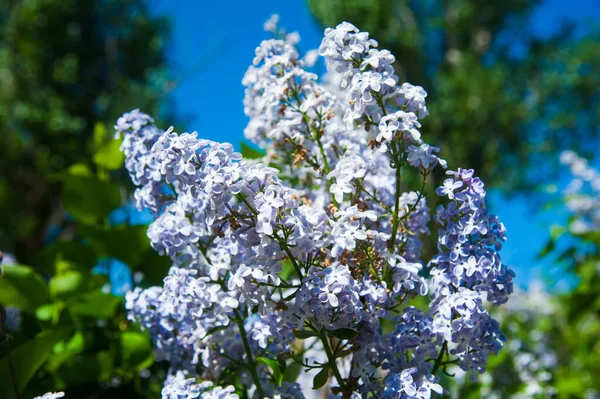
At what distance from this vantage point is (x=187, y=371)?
969 millimetres

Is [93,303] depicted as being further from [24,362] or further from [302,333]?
[302,333]

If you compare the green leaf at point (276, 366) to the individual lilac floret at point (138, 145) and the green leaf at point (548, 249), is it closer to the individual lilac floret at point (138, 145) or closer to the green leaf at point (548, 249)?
the individual lilac floret at point (138, 145)

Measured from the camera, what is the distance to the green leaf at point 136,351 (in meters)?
1.18

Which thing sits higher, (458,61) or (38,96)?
(458,61)

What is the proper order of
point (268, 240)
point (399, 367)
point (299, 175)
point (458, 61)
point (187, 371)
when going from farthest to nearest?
point (458, 61)
point (299, 175)
point (187, 371)
point (399, 367)
point (268, 240)

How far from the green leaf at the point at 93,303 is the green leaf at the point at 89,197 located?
0.27 metres

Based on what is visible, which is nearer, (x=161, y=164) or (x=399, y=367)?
(x=161, y=164)

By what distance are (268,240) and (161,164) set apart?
0.16m

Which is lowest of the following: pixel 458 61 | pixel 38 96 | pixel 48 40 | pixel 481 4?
pixel 38 96

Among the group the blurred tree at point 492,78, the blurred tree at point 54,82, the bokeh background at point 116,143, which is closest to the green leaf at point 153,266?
the bokeh background at point 116,143

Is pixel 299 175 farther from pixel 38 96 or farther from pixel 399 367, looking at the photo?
pixel 38 96

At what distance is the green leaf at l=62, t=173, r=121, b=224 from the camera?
4.61 feet

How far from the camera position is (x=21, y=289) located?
3.91 ft

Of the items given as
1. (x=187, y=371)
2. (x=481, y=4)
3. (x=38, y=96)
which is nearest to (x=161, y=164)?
(x=187, y=371)
